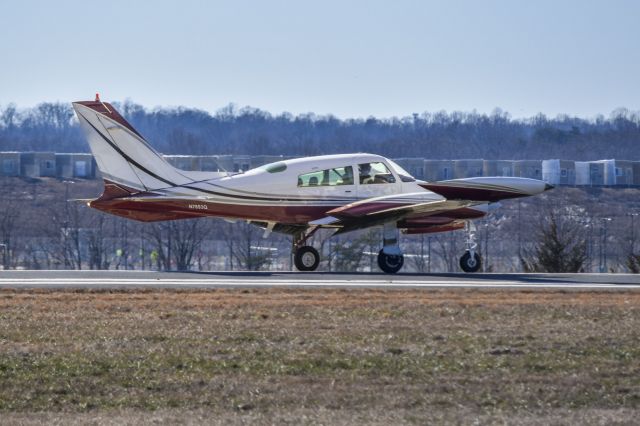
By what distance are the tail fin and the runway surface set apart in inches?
101

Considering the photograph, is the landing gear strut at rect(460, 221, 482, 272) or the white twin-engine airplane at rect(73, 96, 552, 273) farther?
the landing gear strut at rect(460, 221, 482, 272)

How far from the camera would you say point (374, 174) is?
32.2 metres

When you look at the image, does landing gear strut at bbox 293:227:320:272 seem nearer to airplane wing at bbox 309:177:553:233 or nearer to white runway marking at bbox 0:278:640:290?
airplane wing at bbox 309:177:553:233

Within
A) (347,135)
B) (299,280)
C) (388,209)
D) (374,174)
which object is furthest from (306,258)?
(347,135)

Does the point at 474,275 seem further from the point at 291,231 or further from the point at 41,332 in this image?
the point at 41,332

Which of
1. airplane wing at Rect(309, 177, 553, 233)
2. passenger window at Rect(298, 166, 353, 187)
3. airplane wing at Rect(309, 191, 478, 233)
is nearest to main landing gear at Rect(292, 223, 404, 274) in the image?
airplane wing at Rect(309, 177, 553, 233)

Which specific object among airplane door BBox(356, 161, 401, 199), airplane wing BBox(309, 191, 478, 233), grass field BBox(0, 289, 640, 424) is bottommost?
grass field BBox(0, 289, 640, 424)

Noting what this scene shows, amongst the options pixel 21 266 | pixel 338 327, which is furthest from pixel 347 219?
pixel 21 266

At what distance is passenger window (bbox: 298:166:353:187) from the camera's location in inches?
1248

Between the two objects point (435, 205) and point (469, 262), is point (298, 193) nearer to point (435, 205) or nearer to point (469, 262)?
point (435, 205)

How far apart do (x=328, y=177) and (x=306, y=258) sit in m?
2.05

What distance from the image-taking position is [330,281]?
87.9ft

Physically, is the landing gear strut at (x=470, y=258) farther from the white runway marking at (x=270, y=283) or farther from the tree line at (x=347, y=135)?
the tree line at (x=347, y=135)

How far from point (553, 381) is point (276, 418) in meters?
3.49
